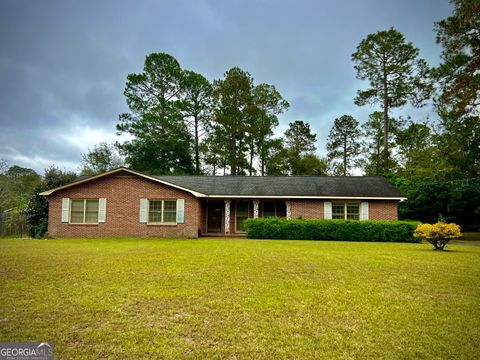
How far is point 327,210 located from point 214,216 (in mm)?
7844

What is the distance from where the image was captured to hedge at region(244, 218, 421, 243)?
55.1 ft

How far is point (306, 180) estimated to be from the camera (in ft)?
73.7

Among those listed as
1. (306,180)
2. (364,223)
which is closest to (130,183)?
(306,180)

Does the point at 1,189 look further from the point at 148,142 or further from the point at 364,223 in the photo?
the point at 364,223

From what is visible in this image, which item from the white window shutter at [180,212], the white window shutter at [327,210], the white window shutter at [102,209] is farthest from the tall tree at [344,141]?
the white window shutter at [102,209]

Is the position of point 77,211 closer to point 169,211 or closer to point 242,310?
point 169,211

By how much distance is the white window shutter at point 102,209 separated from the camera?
18.0 metres

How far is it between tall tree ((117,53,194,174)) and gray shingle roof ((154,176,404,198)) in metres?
13.3

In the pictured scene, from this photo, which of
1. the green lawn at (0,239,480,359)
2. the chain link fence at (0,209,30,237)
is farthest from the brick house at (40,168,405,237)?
the green lawn at (0,239,480,359)

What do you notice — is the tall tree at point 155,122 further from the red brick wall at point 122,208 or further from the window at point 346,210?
the window at point 346,210

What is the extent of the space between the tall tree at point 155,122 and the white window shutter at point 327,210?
846 inches

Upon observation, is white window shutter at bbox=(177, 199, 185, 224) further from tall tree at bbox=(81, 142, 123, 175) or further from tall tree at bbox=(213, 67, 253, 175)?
tall tree at bbox=(81, 142, 123, 175)

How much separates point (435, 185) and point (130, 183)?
2183 cm

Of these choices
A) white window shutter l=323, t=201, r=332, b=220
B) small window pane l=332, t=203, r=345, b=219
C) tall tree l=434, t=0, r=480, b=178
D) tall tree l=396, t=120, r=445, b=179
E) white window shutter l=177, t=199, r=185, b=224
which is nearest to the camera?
tall tree l=434, t=0, r=480, b=178
